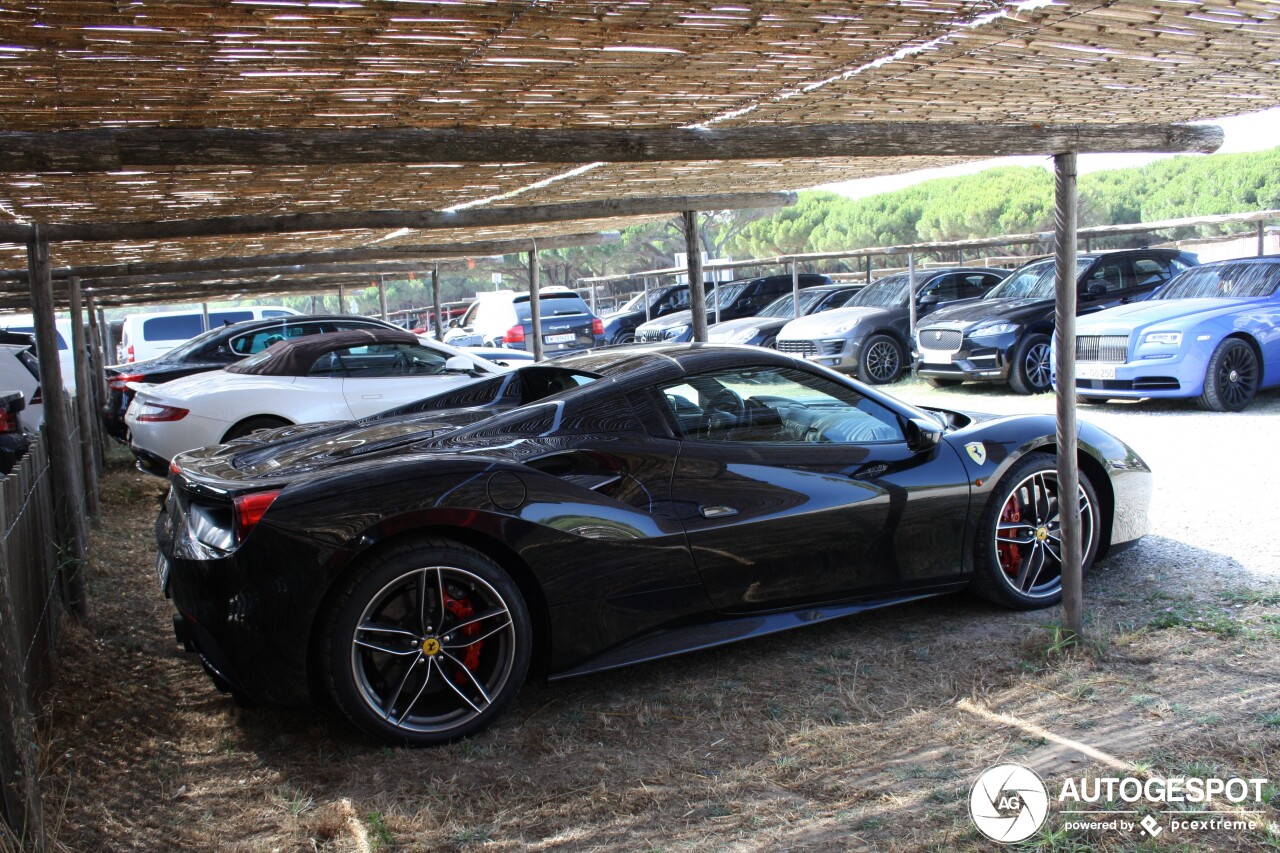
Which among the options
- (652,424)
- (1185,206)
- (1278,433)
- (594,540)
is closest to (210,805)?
(594,540)

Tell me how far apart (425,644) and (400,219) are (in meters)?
4.72

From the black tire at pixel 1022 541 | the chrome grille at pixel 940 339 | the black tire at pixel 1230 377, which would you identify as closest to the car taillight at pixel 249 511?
the black tire at pixel 1022 541

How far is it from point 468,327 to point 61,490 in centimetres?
1684

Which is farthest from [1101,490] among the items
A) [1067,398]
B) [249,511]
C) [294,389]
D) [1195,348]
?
[294,389]

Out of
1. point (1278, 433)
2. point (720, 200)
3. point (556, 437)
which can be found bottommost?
point (1278, 433)

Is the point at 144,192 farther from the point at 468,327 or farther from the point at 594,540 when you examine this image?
the point at 468,327

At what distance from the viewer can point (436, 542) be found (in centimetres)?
370

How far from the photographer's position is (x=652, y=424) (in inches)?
167

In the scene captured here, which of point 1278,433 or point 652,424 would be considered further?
point 1278,433

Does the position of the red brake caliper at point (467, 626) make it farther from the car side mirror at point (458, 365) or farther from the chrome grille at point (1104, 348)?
the chrome grille at point (1104, 348)

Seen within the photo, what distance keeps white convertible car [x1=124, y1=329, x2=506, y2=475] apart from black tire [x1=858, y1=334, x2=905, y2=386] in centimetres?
712

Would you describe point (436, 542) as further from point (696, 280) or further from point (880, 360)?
point (880, 360)

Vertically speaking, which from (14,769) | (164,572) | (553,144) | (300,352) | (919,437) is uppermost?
(553,144)

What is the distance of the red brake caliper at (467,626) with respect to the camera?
3748mm
